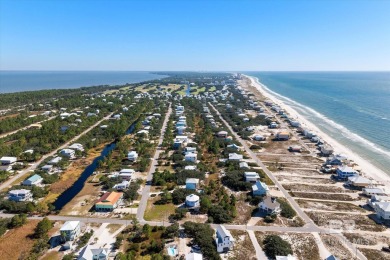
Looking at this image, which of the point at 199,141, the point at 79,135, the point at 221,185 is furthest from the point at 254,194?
the point at 79,135

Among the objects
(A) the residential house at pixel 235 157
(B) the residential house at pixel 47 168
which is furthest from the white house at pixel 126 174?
(A) the residential house at pixel 235 157

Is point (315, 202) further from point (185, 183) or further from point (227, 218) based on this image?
point (185, 183)

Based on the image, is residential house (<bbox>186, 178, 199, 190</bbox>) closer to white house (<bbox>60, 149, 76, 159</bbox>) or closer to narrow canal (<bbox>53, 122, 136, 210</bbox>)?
narrow canal (<bbox>53, 122, 136, 210</bbox>)

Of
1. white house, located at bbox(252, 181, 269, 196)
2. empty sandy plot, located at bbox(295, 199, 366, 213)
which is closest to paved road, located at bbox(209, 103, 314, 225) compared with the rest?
empty sandy plot, located at bbox(295, 199, 366, 213)

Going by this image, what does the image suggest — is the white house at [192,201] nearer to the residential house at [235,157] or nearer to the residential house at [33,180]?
the residential house at [235,157]

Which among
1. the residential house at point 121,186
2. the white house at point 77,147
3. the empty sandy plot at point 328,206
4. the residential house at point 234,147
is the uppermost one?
the white house at point 77,147
